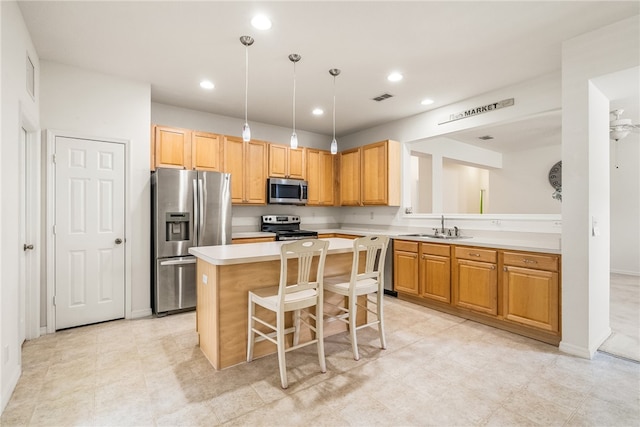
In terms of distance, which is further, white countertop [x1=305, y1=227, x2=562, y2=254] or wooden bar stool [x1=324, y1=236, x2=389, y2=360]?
white countertop [x1=305, y1=227, x2=562, y2=254]

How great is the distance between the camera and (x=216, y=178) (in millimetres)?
3994

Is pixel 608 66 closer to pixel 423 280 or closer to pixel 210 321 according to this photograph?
pixel 423 280

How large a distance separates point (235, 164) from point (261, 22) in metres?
2.49

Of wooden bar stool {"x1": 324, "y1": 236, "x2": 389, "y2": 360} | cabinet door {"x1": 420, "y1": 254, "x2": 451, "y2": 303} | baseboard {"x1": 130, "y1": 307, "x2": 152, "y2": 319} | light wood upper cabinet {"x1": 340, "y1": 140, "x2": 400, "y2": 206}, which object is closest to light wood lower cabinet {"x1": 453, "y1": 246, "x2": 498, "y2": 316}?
cabinet door {"x1": 420, "y1": 254, "x2": 451, "y2": 303}

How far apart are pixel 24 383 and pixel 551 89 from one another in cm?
538

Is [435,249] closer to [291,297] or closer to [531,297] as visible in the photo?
[531,297]

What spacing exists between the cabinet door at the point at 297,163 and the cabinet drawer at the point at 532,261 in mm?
3326

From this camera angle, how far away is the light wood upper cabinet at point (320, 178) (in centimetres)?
551

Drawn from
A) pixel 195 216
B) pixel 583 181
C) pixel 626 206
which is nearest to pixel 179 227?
pixel 195 216

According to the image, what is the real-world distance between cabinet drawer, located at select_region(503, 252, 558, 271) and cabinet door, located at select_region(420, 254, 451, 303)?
69cm

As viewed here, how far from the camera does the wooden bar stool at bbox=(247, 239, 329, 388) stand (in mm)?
2158

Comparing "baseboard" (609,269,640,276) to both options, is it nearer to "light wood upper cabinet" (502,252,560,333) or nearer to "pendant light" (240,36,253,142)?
"light wood upper cabinet" (502,252,560,333)

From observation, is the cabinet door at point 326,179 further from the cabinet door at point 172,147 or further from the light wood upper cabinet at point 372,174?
the cabinet door at point 172,147

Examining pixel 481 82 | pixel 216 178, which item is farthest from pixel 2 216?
pixel 481 82
